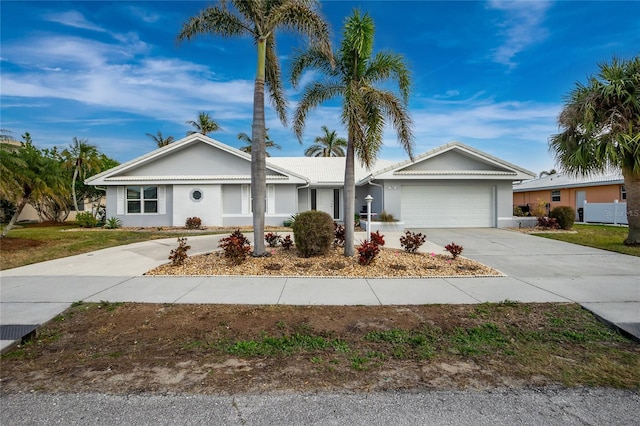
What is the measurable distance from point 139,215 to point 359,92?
52.9 feet

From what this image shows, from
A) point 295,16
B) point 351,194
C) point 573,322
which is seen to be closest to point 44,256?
point 351,194

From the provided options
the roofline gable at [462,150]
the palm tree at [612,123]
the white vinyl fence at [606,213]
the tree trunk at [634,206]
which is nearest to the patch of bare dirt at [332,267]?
the palm tree at [612,123]

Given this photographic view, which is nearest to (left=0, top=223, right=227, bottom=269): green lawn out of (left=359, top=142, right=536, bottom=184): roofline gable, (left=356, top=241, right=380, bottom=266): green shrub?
(left=356, top=241, right=380, bottom=266): green shrub

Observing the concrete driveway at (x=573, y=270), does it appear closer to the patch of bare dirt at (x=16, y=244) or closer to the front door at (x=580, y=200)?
the front door at (x=580, y=200)

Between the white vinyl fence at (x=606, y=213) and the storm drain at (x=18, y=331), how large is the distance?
27.2 meters

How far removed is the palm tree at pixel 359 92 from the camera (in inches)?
321

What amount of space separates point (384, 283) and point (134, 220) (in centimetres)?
1727

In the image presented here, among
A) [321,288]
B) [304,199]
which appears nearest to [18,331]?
[321,288]

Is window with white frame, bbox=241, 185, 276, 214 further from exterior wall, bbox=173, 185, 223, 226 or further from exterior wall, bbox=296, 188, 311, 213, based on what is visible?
exterior wall, bbox=296, 188, 311, 213

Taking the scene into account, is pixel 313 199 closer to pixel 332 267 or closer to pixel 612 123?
pixel 332 267

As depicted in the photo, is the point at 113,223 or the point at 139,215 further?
the point at 139,215

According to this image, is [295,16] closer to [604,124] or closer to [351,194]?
[351,194]

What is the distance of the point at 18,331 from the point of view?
430 cm

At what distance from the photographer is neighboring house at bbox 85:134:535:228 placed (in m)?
17.4
